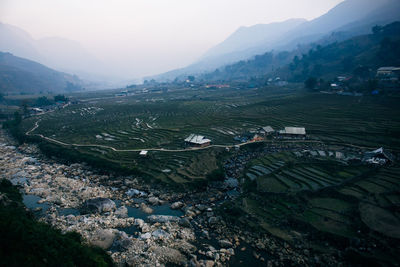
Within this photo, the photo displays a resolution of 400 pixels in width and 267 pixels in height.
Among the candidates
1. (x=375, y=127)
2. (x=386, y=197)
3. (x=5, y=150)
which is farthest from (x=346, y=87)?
(x=5, y=150)

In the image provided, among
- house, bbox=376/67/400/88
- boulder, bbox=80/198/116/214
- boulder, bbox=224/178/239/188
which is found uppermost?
house, bbox=376/67/400/88

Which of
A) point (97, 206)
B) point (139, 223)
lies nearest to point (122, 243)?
point (139, 223)

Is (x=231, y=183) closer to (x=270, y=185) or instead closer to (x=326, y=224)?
(x=270, y=185)

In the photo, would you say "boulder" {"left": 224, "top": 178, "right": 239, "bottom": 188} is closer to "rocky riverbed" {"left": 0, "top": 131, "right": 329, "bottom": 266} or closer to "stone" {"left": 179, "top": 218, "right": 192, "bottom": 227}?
"rocky riverbed" {"left": 0, "top": 131, "right": 329, "bottom": 266}

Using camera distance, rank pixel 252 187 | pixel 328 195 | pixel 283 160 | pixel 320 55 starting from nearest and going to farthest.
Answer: pixel 328 195, pixel 252 187, pixel 283 160, pixel 320 55

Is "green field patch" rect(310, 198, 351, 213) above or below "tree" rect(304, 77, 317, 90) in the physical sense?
Result: below

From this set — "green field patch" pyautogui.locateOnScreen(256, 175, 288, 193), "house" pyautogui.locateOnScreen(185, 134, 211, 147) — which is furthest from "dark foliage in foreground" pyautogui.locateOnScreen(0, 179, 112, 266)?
"house" pyautogui.locateOnScreen(185, 134, 211, 147)

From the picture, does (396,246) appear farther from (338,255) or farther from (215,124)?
(215,124)
